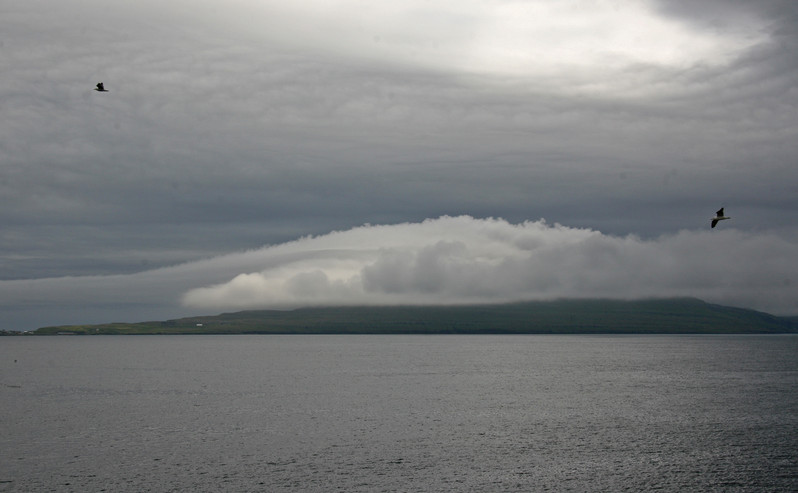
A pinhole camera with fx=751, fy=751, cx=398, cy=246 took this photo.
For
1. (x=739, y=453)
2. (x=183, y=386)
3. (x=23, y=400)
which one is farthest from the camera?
(x=183, y=386)

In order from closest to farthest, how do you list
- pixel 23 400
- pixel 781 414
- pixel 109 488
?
pixel 109 488 < pixel 781 414 < pixel 23 400

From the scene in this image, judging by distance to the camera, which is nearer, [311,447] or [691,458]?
[691,458]

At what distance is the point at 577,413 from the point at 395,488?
63.6m

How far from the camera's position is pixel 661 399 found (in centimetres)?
15525

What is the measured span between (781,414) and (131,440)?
105154 millimetres

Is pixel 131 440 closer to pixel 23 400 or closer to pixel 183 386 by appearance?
pixel 23 400

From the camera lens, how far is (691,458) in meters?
91.5

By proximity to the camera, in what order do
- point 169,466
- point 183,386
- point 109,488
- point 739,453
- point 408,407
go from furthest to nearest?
point 183,386 < point 408,407 < point 739,453 < point 169,466 < point 109,488

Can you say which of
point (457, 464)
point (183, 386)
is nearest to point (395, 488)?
point (457, 464)

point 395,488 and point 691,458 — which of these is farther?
point 691,458

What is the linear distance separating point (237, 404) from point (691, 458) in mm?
86010

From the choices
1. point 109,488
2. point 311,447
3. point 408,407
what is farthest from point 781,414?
point 109,488

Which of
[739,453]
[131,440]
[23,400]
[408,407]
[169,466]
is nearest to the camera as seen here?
[169,466]

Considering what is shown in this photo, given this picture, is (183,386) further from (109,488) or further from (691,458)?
(691,458)
